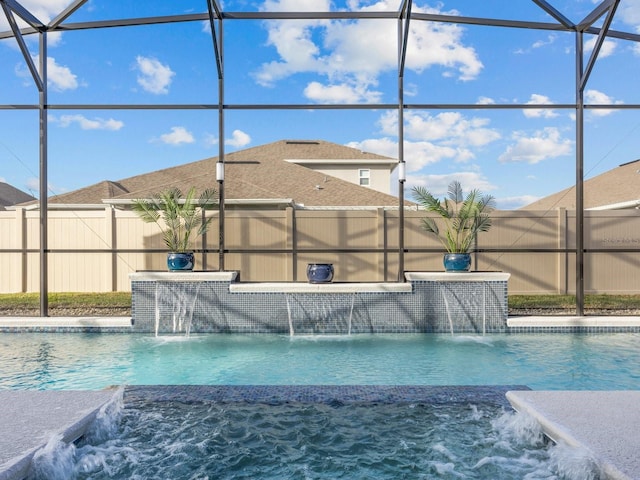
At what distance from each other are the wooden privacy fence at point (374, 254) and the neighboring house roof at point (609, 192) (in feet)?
12.3

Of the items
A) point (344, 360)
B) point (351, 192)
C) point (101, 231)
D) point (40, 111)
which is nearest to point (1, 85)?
point (40, 111)

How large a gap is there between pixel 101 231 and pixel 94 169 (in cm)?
702

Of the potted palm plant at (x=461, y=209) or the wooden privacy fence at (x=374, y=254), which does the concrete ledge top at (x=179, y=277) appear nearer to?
the wooden privacy fence at (x=374, y=254)

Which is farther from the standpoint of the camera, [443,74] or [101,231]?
[443,74]

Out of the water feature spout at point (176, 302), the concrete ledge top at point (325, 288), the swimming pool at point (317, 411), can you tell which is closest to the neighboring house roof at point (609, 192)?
the concrete ledge top at point (325, 288)

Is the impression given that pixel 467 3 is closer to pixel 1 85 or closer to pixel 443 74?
pixel 443 74

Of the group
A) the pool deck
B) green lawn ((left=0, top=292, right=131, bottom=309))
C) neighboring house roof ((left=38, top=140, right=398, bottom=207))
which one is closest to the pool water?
the pool deck

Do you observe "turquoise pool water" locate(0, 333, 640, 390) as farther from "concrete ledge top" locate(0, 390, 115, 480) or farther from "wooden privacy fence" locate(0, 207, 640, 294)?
"wooden privacy fence" locate(0, 207, 640, 294)

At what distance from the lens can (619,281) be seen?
415 inches

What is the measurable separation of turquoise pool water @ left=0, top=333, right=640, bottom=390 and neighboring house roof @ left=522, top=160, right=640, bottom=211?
29.0ft

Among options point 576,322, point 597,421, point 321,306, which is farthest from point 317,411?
point 576,322

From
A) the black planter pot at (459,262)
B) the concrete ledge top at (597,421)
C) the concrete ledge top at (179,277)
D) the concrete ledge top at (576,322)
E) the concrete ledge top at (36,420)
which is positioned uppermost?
the black planter pot at (459,262)

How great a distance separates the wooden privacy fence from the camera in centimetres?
1045

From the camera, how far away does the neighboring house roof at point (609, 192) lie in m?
14.6
